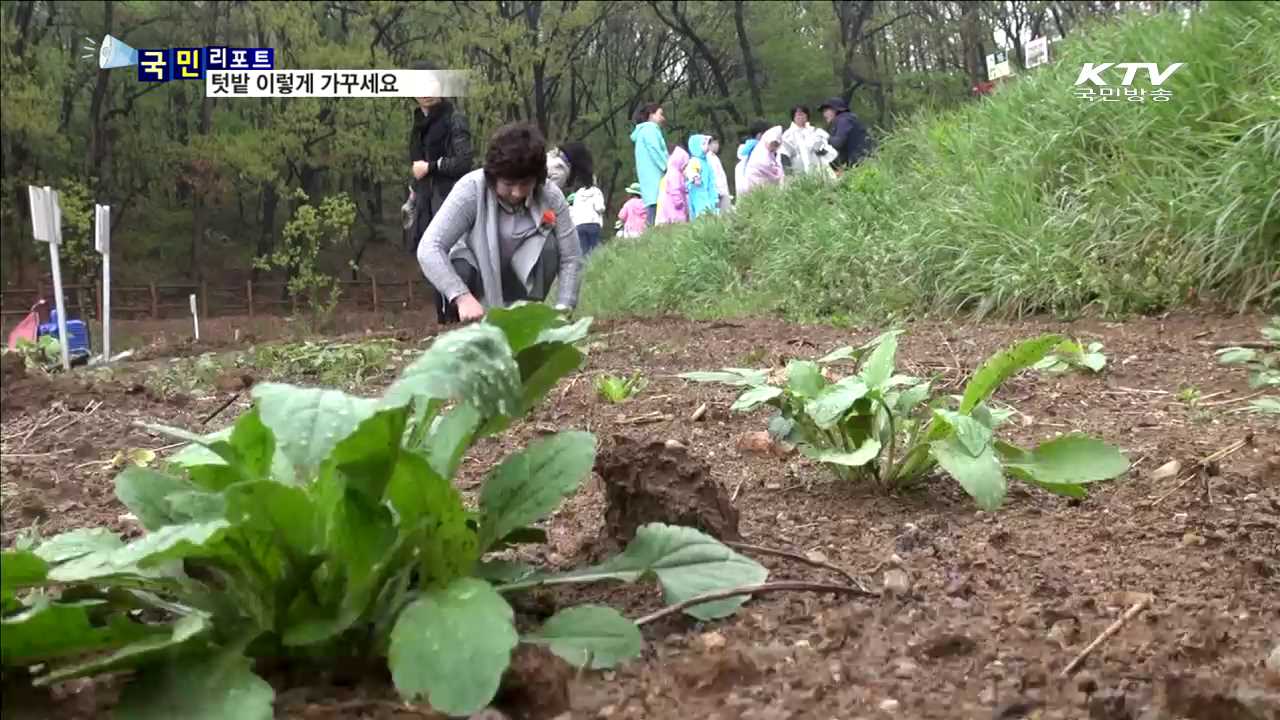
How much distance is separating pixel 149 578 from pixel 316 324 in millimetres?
9265

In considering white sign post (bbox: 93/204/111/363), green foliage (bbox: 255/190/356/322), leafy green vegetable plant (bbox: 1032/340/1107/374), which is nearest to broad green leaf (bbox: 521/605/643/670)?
leafy green vegetable plant (bbox: 1032/340/1107/374)

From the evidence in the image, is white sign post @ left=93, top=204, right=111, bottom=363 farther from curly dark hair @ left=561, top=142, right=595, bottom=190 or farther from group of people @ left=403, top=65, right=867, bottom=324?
curly dark hair @ left=561, top=142, right=595, bottom=190

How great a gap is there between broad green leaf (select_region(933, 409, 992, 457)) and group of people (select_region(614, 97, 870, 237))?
11.0 m

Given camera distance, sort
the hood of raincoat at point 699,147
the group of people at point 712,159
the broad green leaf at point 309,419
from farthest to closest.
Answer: the hood of raincoat at point 699,147, the group of people at point 712,159, the broad green leaf at point 309,419

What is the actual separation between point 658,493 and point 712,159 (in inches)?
551

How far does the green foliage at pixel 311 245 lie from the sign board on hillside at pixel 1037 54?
7.82 meters

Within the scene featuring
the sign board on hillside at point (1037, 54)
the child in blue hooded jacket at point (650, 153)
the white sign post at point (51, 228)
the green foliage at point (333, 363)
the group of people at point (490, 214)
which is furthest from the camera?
the child in blue hooded jacket at point (650, 153)

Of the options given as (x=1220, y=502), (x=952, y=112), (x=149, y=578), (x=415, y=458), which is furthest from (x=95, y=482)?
(x=952, y=112)

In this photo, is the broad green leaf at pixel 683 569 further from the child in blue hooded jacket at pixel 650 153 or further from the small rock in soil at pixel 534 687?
the child in blue hooded jacket at pixel 650 153

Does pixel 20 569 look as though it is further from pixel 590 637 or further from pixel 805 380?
pixel 805 380

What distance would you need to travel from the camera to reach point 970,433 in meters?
1.59

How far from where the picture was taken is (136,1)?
2039 cm

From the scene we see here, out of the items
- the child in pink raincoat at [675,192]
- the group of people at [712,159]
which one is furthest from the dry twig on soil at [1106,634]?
the child in pink raincoat at [675,192]

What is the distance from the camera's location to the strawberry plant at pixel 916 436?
5.23 feet
